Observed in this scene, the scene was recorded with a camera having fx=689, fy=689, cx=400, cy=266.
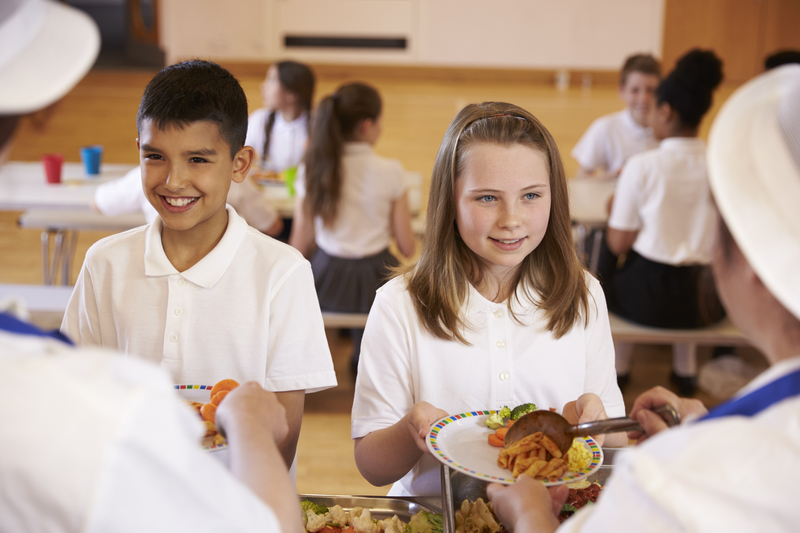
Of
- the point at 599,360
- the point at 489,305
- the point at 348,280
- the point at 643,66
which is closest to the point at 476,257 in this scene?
the point at 489,305

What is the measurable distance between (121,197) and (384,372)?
203 centimetres

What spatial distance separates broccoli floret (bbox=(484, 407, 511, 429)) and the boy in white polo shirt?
33 cm

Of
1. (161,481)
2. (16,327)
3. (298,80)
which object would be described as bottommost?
(161,481)

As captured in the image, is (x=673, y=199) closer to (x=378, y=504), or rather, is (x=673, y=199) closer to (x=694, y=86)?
(x=694, y=86)

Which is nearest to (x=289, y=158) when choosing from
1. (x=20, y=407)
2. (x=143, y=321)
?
(x=143, y=321)

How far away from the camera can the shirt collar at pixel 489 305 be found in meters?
1.38

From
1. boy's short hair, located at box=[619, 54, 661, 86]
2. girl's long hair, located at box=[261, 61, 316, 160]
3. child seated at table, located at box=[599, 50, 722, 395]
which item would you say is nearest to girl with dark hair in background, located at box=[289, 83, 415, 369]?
girl's long hair, located at box=[261, 61, 316, 160]

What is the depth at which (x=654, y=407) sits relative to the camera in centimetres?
94

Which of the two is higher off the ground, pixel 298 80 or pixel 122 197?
pixel 298 80

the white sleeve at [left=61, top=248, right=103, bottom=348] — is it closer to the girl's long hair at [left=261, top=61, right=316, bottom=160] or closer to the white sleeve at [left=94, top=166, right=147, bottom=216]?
the white sleeve at [left=94, top=166, right=147, bottom=216]

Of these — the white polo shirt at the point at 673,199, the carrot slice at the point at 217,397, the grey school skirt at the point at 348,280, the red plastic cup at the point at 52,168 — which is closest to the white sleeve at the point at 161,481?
the carrot slice at the point at 217,397

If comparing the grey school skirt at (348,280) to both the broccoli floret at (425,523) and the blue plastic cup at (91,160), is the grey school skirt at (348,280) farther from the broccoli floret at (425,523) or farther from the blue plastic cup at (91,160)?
the broccoli floret at (425,523)

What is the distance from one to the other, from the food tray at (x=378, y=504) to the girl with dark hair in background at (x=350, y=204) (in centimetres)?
197

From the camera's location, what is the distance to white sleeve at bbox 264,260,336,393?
1318 mm
